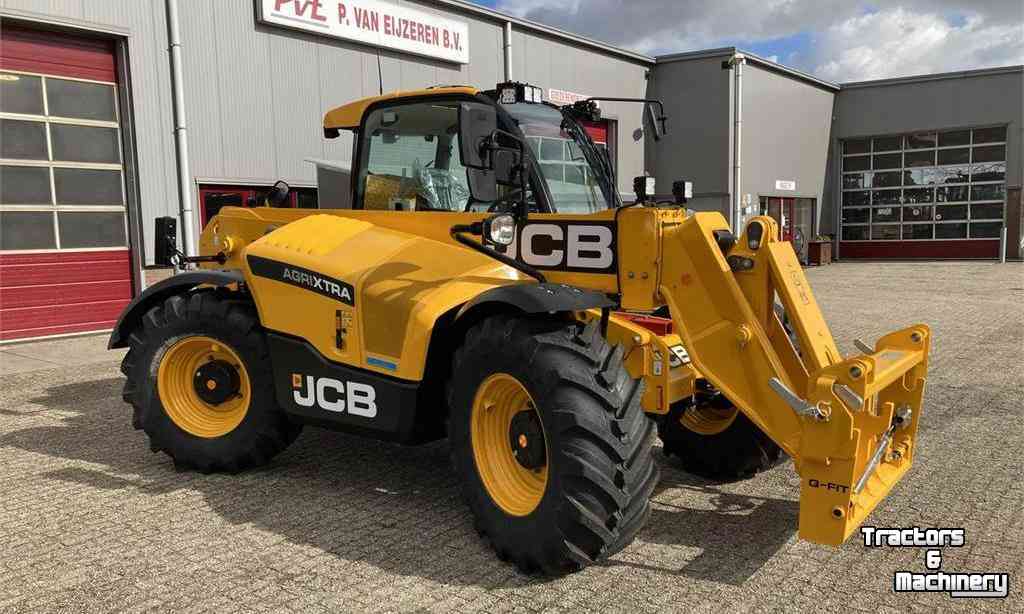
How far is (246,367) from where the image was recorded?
4.89 metres

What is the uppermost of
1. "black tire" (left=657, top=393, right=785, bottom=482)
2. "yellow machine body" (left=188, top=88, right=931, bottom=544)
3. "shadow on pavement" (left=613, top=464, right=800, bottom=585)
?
"yellow machine body" (left=188, top=88, right=931, bottom=544)

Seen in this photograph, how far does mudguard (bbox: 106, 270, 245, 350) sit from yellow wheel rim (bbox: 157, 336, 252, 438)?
0.36 m

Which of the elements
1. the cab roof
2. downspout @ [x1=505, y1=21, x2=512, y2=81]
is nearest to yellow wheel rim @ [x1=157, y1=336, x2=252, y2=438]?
the cab roof

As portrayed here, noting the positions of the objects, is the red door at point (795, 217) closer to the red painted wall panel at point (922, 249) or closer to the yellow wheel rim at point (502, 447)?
the red painted wall panel at point (922, 249)

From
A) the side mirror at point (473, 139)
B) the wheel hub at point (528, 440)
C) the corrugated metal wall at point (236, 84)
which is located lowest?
the wheel hub at point (528, 440)

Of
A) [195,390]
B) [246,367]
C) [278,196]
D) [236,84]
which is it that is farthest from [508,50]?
[246,367]

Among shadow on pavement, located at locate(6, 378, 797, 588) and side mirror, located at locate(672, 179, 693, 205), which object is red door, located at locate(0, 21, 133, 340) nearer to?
shadow on pavement, located at locate(6, 378, 797, 588)

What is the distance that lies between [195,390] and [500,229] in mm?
2357

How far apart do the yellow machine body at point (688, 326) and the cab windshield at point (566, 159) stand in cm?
35

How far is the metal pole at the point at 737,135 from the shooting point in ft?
72.8

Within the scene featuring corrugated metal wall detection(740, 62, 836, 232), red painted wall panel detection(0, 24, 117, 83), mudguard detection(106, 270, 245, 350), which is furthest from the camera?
corrugated metal wall detection(740, 62, 836, 232)

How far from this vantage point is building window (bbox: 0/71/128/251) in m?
10.6

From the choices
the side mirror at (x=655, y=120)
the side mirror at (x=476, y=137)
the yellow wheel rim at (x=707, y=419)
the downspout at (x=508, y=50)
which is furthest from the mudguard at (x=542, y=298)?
the downspout at (x=508, y=50)

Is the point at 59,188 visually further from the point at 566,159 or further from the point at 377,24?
the point at 566,159
